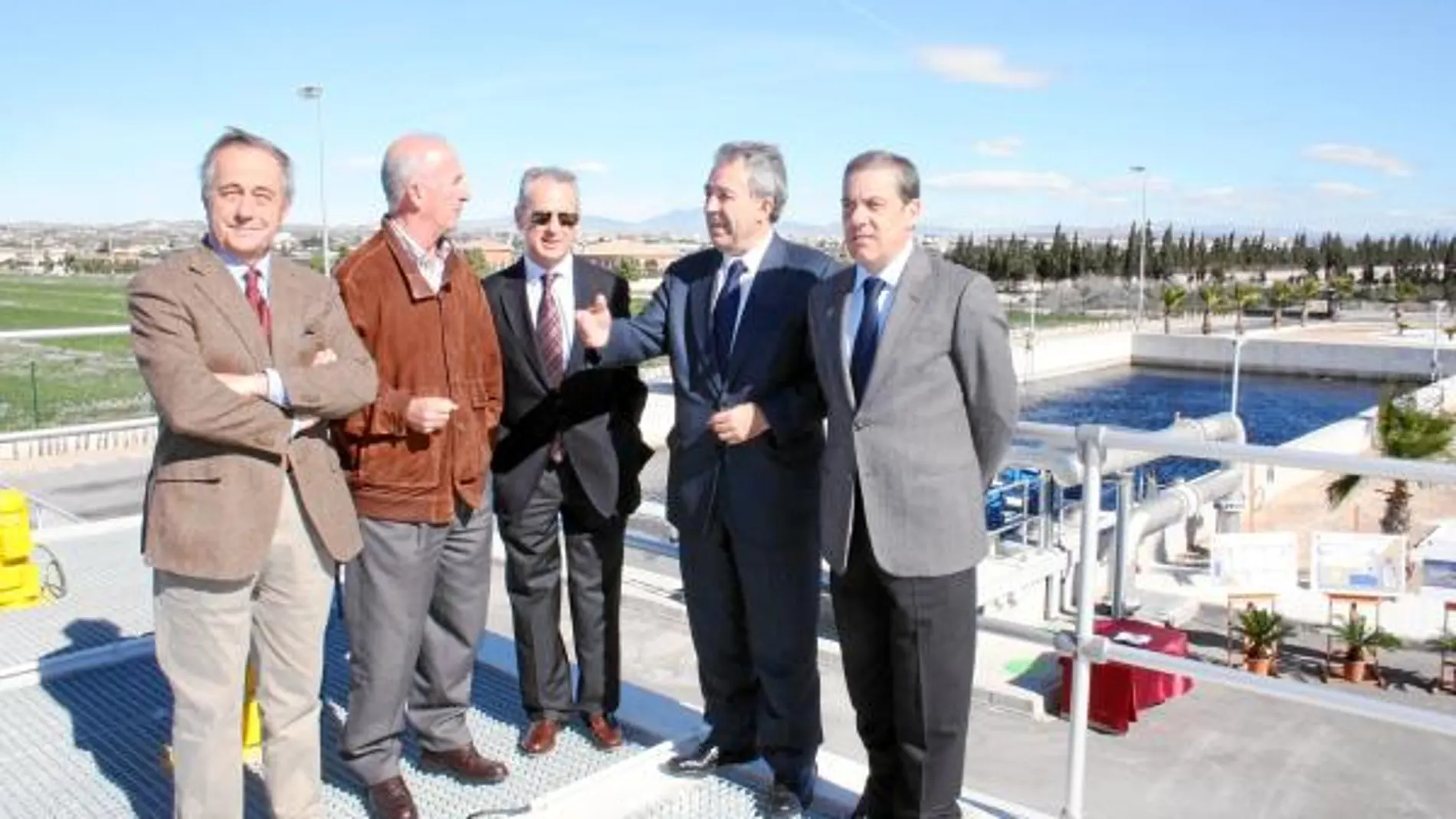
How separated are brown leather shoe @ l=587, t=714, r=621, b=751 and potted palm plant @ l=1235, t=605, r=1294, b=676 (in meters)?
8.61

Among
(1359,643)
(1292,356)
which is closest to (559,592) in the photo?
(1359,643)

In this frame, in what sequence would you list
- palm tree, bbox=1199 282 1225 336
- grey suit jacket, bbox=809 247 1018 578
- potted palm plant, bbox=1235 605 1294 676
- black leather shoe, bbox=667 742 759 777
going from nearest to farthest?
grey suit jacket, bbox=809 247 1018 578 → black leather shoe, bbox=667 742 759 777 → potted palm plant, bbox=1235 605 1294 676 → palm tree, bbox=1199 282 1225 336

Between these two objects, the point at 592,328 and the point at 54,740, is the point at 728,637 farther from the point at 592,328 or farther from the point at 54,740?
the point at 54,740

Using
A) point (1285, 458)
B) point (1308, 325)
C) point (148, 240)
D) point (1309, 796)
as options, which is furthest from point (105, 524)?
point (148, 240)

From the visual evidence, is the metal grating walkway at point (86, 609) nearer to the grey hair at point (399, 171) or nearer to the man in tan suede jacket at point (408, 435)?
the man in tan suede jacket at point (408, 435)

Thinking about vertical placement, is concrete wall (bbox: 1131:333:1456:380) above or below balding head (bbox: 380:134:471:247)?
below

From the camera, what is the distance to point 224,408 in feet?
7.42

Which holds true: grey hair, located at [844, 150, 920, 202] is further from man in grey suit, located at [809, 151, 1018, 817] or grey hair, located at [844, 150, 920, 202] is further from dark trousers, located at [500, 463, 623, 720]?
dark trousers, located at [500, 463, 623, 720]

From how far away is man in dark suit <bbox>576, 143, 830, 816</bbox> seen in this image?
2.81m

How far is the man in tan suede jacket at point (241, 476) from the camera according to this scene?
7.53 feet

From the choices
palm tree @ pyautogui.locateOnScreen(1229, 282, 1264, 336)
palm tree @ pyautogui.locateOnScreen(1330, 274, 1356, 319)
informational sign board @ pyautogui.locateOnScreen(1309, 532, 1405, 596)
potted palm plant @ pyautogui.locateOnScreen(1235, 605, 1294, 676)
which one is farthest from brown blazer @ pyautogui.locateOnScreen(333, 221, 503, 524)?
palm tree @ pyautogui.locateOnScreen(1330, 274, 1356, 319)

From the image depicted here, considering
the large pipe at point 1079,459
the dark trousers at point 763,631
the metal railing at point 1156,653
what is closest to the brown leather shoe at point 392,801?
the dark trousers at point 763,631

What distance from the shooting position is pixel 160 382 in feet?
7.32

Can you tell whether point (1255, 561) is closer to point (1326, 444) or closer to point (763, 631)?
point (763, 631)
